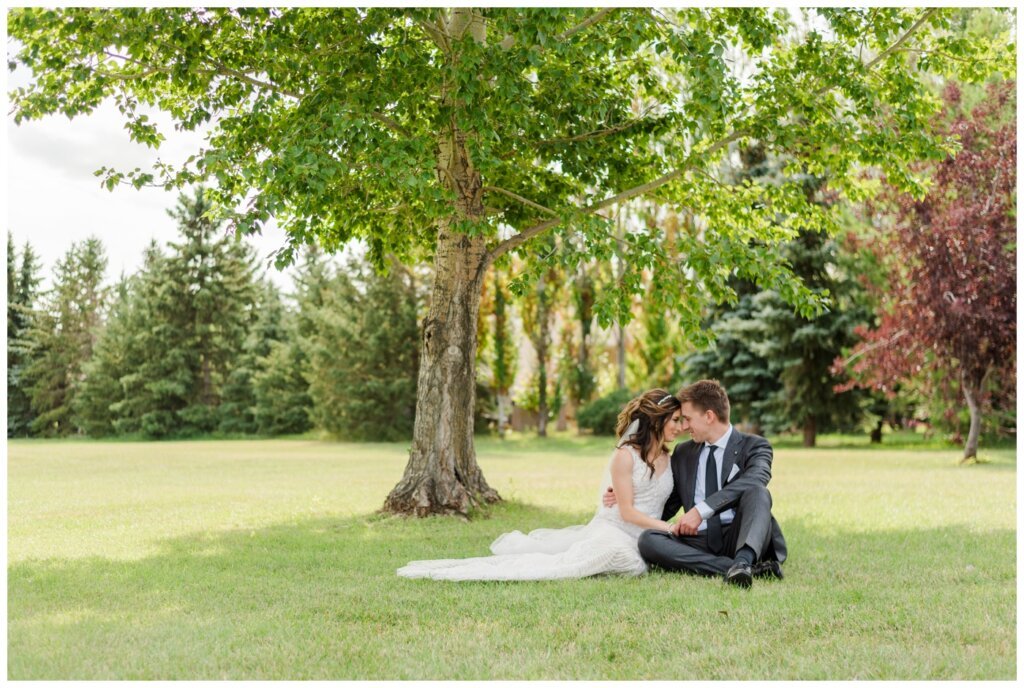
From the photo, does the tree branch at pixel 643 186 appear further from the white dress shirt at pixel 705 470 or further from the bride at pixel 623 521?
the white dress shirt at pixel 705 470

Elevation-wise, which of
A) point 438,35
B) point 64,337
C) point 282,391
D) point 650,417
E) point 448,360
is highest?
point 438,35

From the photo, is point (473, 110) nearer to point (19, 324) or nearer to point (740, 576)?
point (740, 576)

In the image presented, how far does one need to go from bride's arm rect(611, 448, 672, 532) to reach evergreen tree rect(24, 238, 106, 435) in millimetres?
36160

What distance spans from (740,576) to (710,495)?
81cm

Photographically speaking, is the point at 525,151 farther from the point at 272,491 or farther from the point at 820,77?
the point at 272,491

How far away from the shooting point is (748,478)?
717 centimetres

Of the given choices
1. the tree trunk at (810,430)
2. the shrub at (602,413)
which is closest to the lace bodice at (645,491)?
the tree trunk at (810,430)

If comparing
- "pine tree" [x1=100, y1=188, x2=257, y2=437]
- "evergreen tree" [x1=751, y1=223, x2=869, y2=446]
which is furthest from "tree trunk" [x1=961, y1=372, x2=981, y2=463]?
"pine tree" [x1=100, y1=188, x2=257, y2=437]

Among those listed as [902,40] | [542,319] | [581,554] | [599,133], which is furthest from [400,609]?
[542,319]

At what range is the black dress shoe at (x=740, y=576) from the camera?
21.8 ft

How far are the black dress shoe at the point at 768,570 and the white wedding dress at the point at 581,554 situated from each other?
32.2 inches

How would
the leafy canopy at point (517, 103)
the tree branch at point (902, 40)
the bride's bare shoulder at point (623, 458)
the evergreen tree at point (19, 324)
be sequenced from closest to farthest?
the bride's bare shoulder at point (623, 458) < the leafy canopy at point (517, 103) < the tree branch at point (902, 40) < the evergreen tree at point (19, 324)

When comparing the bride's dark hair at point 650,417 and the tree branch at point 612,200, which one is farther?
the tree branch at point 612,200

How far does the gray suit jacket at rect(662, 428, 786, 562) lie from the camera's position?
713 centimetres
